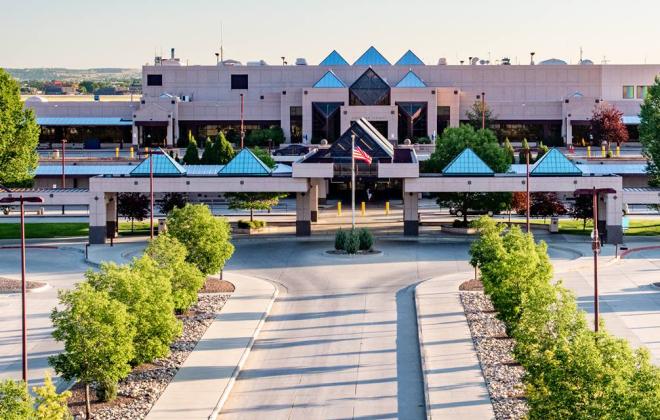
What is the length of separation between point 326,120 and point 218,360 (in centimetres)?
8357

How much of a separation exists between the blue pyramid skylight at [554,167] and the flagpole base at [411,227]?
790 centimetres

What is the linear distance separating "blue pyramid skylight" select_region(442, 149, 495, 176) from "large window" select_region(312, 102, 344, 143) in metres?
47.9

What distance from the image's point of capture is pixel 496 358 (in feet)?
139

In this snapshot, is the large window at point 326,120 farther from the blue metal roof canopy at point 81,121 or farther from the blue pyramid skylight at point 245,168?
the blue pyramid skylight at point 245,168

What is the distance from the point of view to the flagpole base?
7731 centimetres

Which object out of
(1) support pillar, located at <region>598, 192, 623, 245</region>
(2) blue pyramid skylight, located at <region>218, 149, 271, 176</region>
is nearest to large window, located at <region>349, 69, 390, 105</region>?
(2) blue pyramid skylight, located at <region>218, 149, 271, 176</region>

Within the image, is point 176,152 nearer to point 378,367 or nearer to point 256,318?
point 256,318

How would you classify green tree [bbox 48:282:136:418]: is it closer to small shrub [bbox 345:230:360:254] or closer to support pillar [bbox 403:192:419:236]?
small shrub [bbox 345:230:360:254]

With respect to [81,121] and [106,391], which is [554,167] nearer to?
[106,391]

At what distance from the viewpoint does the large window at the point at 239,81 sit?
135250 mm

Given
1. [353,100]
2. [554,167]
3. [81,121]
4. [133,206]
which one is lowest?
[133,206]

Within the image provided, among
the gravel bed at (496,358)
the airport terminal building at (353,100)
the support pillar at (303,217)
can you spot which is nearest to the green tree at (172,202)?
the support pillar at (303,217)

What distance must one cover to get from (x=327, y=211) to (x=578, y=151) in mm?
36431

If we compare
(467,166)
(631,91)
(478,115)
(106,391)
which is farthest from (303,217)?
(631,91)
